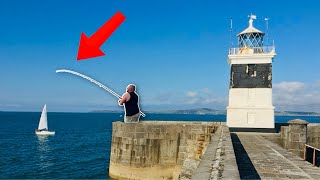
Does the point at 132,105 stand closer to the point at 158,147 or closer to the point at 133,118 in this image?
the point at 133,118

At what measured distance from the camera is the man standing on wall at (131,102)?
60.9 feet

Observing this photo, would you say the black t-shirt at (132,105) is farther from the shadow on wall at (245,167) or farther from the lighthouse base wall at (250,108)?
the lighthouse base wall at (250,108)

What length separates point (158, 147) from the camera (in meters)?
22.8

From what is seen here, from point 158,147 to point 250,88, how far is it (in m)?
9.50

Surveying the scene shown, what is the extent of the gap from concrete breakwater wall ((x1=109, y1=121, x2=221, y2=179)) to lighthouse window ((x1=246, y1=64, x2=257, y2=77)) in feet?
23.9

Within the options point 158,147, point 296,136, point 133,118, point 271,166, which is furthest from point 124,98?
point 296,136

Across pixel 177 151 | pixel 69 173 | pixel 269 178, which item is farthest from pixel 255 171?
pixel 69 173

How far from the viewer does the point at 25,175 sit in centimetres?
3167

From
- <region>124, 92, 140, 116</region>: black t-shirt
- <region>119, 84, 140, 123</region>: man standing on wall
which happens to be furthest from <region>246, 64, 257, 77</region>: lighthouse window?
<region>124, 92, 140, 116</region>: black t-shirt

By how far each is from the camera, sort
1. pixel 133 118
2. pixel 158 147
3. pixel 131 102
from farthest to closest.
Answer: pixel 158 147 → pixel 133 118 → pixel 131 102

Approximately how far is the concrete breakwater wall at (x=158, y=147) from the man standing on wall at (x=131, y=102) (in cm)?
186

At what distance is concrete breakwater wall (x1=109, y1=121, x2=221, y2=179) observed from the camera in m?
22.2

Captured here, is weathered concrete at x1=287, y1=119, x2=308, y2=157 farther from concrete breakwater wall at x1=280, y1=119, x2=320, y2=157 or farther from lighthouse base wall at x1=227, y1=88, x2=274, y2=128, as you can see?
lighthouse base wall at x1=227, y1=88, x2=274, y2=128

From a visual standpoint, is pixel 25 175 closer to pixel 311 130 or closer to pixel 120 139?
pixel 120 139
